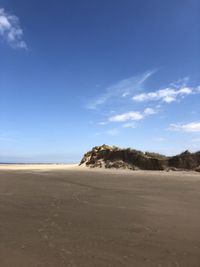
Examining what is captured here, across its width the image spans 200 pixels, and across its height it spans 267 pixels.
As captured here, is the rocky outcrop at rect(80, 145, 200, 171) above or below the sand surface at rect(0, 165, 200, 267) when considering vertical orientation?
above

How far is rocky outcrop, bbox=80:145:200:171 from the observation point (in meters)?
21.0

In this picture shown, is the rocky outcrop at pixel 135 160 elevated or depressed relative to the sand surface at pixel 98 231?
elevated

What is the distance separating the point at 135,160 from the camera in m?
24.0

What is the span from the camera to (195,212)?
7.07 m

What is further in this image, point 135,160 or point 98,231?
point 135,160

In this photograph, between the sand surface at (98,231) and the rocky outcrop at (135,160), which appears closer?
the sand surface at (98,231)

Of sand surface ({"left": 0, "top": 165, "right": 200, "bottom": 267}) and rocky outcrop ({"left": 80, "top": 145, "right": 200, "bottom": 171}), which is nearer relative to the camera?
sand surface ({"left": 0, "top": 165, "right": 200, "bottom": 267})

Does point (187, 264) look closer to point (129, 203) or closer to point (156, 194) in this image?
point (129, 203)

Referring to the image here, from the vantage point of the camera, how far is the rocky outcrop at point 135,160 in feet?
69.0

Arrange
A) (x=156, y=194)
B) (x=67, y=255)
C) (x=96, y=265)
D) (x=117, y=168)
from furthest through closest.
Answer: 1. (x=117, y=168)
2. (x=156, y=194)
3. (x=67, y=255)
4. (x=96, y=265)

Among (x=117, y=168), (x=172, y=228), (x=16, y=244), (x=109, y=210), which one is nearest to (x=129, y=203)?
(x=109, y=210)

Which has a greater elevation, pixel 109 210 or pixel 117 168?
pixel 117 168

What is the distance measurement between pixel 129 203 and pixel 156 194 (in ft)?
→ 6.73

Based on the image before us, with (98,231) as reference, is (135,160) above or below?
above
